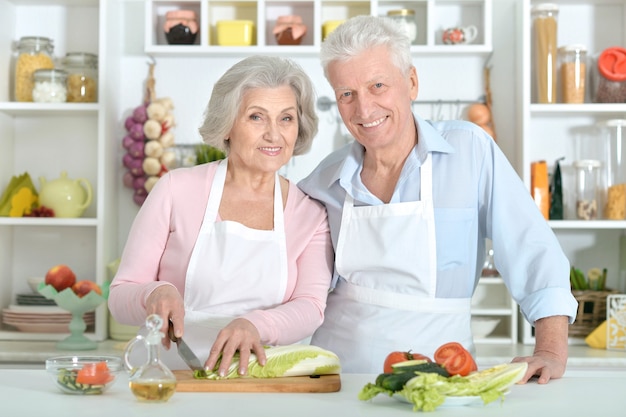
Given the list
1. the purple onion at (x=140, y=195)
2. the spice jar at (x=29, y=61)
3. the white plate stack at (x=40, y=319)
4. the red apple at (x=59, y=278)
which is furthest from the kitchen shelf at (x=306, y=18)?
the white plate stack at (x=40, y=319)

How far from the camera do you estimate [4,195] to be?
11.1 feet

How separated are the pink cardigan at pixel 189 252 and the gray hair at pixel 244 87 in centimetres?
11

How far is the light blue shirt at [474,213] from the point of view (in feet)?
6.19

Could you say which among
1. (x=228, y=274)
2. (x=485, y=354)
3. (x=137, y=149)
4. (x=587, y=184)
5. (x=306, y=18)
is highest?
(x=306, y=18)

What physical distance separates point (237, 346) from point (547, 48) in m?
2.11

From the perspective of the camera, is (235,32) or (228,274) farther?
(235,32)

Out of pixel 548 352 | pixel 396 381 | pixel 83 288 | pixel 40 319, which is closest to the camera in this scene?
pixel 396 381

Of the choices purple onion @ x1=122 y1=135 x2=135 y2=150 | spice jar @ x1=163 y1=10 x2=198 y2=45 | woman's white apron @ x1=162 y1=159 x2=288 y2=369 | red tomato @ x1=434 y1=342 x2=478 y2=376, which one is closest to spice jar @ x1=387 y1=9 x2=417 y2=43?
spice jar @ x1=163 y1=10 x2=198 y2=45

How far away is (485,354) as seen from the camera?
3008mm

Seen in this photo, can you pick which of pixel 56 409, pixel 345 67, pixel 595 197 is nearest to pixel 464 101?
pixel 595 197

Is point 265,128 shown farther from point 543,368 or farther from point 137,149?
point 137,149

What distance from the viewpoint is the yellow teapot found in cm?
335

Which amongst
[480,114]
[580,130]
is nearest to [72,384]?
[480,114]

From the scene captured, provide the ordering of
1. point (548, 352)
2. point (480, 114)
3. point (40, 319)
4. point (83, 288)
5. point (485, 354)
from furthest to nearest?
point (480, 114) → point (40, 319) → point (83, 288) → point (485, 354) → point (548, 352)
